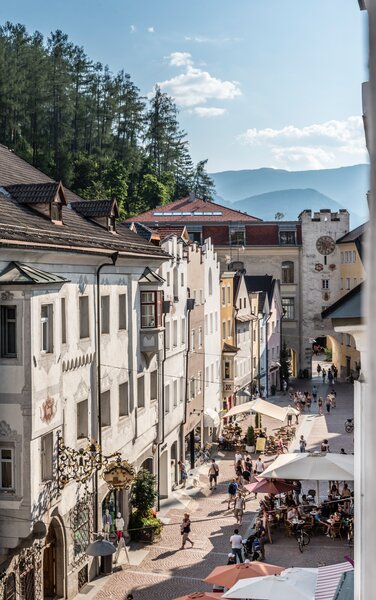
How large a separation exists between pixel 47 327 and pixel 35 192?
5.69 metres

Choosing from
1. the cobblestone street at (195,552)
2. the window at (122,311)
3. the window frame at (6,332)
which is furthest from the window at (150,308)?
the window frame at (6,332)

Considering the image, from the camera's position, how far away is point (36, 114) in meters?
104

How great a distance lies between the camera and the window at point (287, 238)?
83.7 metres

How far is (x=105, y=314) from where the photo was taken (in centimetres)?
2884

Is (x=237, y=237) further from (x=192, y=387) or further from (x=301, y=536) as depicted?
(x=301, y=536)

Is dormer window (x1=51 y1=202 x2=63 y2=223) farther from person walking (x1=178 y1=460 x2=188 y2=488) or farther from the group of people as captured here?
the group of people

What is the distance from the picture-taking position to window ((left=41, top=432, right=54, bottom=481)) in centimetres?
2080

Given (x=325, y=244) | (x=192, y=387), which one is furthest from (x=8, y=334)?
(x=325, y=244)

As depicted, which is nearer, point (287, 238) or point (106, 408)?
point (106, 408)

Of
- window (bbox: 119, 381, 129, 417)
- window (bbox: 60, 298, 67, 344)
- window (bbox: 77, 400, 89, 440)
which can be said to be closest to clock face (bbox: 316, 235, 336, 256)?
window (bbox: 119, 381, 129, 417)

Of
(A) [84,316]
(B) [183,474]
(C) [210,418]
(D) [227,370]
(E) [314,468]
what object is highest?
(A) [84,316]

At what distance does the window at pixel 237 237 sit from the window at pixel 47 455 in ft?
207

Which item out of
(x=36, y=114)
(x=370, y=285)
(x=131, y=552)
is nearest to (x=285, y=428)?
(x=131, y=552)

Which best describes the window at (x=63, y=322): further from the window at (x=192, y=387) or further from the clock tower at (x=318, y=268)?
the clock tower at (x=318, y=268)
